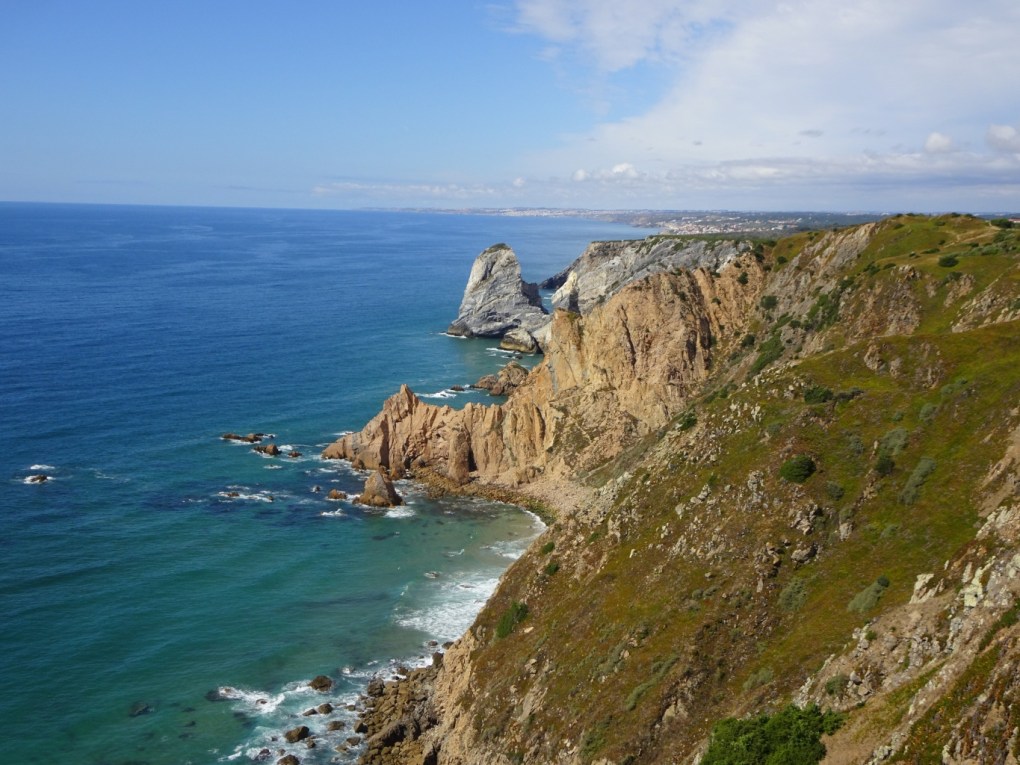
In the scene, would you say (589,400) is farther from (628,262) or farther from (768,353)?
(628,262)

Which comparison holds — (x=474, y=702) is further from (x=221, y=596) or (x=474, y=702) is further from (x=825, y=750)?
(x=221, y=596)

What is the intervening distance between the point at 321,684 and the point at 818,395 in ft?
115

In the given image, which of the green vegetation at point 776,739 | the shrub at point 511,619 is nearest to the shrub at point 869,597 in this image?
the green vegetation at point 776,739

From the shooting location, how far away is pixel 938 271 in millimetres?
59562

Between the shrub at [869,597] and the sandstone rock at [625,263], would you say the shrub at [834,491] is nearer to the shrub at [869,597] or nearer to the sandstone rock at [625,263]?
the shrub at [869,597]

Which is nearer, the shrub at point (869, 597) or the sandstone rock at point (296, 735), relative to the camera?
the shrub at point (869, 597)

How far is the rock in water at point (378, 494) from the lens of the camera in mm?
76875

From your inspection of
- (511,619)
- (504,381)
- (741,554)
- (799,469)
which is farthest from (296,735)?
(504,381)

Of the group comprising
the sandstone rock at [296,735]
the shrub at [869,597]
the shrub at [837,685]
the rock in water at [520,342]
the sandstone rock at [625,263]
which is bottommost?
the sandstone rock at [296,735]

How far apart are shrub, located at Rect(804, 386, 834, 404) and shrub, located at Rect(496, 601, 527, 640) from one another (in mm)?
20141

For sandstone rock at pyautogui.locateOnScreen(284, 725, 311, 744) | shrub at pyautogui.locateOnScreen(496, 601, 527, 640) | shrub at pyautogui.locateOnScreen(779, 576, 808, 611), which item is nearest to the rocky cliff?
shrub at pyautogui.locateOnScreen(496, 601, 527, 640)

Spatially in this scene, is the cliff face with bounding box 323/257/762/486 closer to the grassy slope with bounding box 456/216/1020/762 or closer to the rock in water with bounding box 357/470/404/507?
the rock in water with bounding box 357/470/404/507

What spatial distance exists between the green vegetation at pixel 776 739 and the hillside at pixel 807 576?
0.51 m

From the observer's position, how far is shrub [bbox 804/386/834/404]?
42344mm
